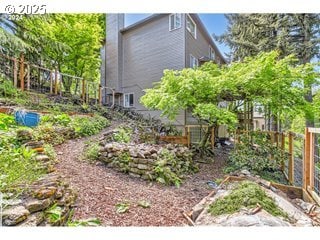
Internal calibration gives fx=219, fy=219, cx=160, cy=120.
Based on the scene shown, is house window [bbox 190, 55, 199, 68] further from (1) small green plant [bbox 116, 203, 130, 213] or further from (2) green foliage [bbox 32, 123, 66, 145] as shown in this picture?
(1) small green plant [bbox 116, 203, 130, 213]

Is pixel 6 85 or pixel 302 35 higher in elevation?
pixel 302 35

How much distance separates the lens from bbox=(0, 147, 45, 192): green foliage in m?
1.76

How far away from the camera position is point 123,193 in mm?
2174

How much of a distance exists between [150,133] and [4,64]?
7.07 ft

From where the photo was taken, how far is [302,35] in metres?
2.52

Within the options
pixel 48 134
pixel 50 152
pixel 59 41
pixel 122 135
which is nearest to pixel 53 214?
pixel 50 152

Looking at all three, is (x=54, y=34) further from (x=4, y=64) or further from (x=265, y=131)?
(x=265, y=131)

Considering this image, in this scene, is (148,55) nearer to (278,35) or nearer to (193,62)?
(193,62)

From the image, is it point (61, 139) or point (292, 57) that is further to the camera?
point (61, 139)

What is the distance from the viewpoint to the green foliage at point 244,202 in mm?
1836

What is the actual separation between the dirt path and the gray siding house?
123 cm

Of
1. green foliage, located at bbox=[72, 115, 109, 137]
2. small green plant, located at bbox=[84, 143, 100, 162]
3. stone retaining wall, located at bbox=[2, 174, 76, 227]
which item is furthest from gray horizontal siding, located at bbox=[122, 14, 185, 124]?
stone retaining wall, located at bbox=[2, 174, 76, 227]

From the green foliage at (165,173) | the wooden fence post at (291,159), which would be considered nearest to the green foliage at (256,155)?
the wooden fence post at (291,159)
